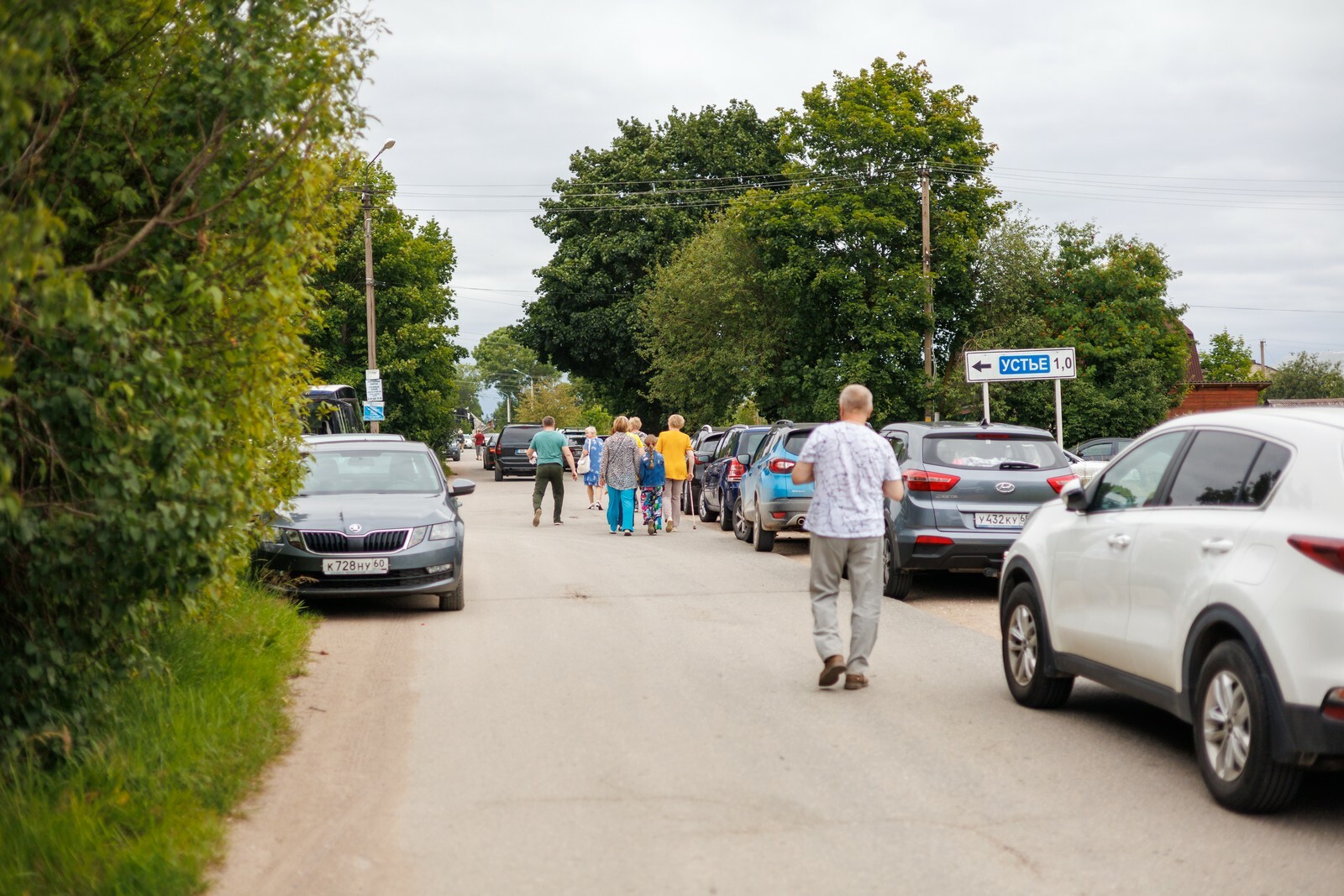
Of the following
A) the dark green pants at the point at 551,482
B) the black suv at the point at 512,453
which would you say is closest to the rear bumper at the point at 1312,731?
the dark green pants at the point at 551,482

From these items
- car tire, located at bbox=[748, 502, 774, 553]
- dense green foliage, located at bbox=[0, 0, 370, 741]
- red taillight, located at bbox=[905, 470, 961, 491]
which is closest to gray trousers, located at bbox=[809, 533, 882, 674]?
dense green foliage, located at bbox=[0, 0, 370, 741]

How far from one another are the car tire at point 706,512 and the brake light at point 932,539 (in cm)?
1229

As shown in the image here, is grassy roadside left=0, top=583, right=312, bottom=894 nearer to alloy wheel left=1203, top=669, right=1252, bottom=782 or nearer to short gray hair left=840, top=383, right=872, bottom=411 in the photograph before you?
short gray hair left=840, top=383, right=872, bottom=411

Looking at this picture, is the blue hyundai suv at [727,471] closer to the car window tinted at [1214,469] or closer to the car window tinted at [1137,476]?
the car window tinted at [1137,476]

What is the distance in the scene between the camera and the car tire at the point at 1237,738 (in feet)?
17.5

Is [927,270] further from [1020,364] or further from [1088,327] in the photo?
[1020,364]

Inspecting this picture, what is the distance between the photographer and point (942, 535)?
12.4 metres

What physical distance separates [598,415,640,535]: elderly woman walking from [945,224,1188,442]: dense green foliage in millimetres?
19133

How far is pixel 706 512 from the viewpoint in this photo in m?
25.4

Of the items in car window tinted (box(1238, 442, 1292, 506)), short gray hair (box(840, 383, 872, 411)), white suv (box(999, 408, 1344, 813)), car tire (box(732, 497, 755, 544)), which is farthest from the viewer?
car tire (box(732, 497, 755, 544))

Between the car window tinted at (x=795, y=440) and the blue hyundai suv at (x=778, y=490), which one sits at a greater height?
the car window tinted at (x=795, y=440)

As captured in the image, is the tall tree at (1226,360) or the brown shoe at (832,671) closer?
the brown shoe at (832,671)

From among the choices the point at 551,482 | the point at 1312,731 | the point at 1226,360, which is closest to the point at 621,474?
the point at 551,482

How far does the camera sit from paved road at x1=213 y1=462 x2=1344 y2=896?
483 cm
